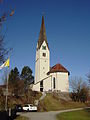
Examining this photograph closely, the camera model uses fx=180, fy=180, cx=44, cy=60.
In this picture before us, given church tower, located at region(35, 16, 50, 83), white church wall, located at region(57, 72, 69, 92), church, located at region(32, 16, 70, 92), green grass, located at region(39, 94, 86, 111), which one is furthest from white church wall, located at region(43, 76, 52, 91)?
green grass, located at region(39, 94, 86, 111)

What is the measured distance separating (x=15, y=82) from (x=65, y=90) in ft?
66.0

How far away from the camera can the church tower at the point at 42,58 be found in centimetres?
6581

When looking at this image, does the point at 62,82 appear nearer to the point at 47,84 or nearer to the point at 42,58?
the point at 47,84

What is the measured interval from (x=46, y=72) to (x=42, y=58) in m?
5.51

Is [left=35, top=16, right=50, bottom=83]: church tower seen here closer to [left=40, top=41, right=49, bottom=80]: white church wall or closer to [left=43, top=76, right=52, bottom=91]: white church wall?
[left=40, top=41, right=49, bottom=80]: white church wall

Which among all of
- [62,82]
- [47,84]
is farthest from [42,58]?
[62,82]

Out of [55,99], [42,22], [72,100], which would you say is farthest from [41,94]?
[42,22]

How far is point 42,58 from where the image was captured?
67.5 m

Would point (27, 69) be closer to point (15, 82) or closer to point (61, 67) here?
point (61, 67)

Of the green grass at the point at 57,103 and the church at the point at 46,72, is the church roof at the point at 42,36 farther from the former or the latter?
the green grass at the point at 57,103

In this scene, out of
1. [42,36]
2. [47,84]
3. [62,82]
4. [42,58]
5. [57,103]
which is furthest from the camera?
[42,36]

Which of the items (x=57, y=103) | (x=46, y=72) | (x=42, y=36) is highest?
(x=42, y=36)

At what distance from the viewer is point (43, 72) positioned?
6581 cm

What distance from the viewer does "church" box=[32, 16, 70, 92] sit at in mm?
61062
